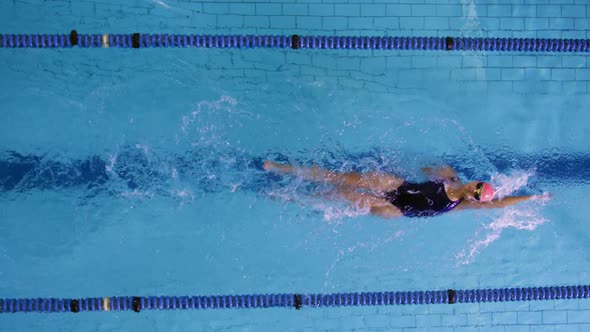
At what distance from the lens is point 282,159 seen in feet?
16.2

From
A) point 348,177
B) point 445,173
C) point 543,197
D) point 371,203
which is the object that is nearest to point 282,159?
point 348,177

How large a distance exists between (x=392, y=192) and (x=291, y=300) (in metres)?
1.16

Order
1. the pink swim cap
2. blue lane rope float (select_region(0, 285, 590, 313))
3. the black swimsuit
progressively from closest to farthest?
the pink swim cap, blue lane rope float (select_region(0, 285, 590, 313)), the black swimsuit

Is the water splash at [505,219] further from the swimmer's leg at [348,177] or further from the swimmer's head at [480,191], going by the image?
the swimmer's leg at [348,177]

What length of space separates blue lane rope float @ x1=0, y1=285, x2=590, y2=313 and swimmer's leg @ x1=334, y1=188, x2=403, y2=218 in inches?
24.6

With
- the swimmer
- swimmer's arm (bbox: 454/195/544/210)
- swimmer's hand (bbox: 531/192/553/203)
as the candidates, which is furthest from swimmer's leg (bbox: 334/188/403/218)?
swimmer's hand (bbox: 531/192/553/203)

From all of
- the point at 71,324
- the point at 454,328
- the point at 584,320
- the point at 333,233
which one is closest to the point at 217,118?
the point at 333,233

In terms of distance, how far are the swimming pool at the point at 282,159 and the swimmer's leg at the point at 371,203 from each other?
0.10 m

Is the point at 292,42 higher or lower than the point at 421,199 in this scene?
higher

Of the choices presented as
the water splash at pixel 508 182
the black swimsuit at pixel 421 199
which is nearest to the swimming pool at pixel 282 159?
the water splash at pixel 508 182

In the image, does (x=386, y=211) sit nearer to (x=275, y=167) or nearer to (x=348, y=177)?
(x=348, y=177)

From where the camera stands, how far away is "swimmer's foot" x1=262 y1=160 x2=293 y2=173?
16.1ft

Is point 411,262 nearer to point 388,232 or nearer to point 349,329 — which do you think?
point 388,232

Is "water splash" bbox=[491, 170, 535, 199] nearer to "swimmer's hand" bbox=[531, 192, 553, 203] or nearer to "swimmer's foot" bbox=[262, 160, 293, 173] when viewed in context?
"swimmer's hand" bbox=[531, 192, 553, 203]
